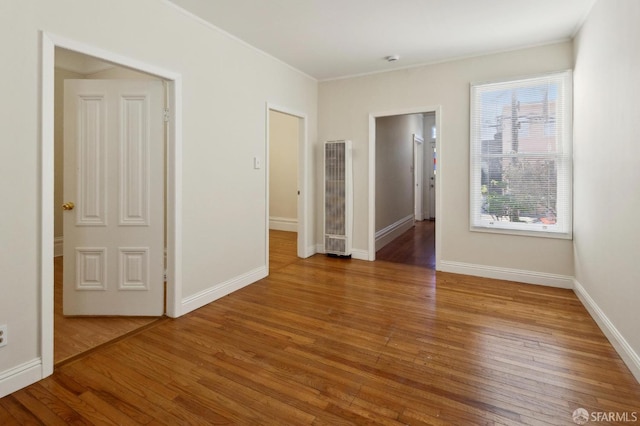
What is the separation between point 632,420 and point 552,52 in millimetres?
3432

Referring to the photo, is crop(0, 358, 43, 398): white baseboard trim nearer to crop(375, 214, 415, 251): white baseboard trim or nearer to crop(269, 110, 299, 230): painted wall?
crop(375, 214, 415, 251): white baseboard trim

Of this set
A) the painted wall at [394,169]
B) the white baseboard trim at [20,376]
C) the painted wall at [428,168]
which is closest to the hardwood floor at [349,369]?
the white baseboard trim at [20,376]

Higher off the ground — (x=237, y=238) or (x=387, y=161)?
(x=387, y=161)

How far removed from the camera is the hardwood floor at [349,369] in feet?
5.53

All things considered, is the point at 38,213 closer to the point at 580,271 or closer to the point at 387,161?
the point at 580,271

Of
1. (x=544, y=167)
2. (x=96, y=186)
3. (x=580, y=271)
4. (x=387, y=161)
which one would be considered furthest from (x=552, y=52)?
(x=96, y=186)

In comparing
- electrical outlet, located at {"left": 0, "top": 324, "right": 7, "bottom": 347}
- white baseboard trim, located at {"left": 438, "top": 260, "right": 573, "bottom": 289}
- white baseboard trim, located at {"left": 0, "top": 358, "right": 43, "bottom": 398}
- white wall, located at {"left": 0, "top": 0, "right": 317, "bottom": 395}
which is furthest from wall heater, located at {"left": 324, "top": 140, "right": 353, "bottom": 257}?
electrical outlet, located at {"left": 0, "top": 324, "right": 7, "bottom": 347}

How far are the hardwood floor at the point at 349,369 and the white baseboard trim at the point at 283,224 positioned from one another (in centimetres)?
391

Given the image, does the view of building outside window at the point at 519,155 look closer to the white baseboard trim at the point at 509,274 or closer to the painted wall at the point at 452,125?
the painted wall at the point at 452,125

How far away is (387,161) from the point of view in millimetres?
5871

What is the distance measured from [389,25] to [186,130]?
2098 mm

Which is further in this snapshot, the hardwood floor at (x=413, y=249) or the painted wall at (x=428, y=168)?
the painted wall at (x=428, y=168)

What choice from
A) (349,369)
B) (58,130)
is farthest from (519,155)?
(58,130)

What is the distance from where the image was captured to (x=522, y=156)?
368 centimetres
